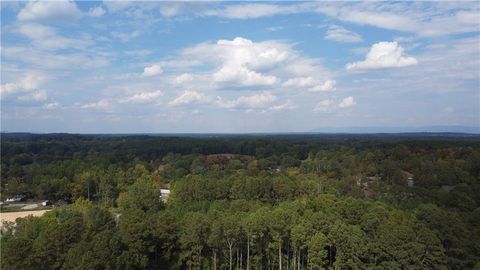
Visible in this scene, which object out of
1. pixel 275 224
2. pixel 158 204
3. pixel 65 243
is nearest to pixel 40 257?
pixel 65 243

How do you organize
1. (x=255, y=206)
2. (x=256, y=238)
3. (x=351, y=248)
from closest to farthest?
(x=351, y=248), (x=256, y=238), (x=255, y=206)

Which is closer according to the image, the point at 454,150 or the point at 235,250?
the point at 235,250

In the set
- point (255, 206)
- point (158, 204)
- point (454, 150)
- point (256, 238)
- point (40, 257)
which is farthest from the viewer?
point (454, 150)

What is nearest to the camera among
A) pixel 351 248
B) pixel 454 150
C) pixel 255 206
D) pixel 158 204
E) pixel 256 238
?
pixel 351 248

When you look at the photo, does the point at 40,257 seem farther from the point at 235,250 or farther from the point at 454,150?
the point at 454,150

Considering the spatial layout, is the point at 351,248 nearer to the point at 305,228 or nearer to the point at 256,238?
the point at 305,228

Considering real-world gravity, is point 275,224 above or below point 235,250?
above

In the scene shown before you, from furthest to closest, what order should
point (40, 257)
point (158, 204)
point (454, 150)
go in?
point (454, 150)
point (158, 204)
point (40, 257)

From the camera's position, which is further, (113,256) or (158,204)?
(158,204)

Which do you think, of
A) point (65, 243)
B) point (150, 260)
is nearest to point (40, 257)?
point (65, 243)
